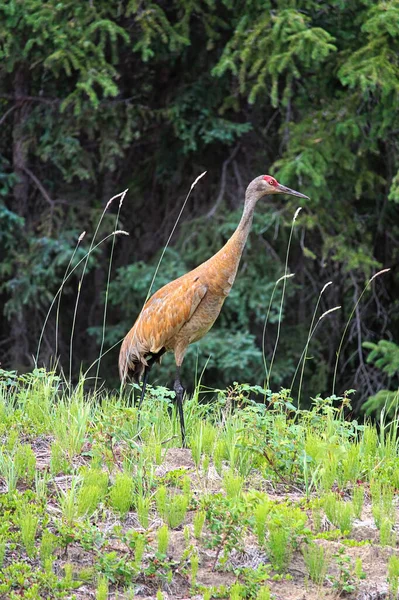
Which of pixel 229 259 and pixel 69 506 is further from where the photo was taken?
pixel 229 259

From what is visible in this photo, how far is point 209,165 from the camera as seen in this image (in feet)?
40.1

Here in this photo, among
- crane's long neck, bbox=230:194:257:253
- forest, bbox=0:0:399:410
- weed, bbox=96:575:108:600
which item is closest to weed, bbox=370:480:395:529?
weed, bbox=96:575:108:600

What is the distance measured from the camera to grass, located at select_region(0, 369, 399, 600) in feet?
13.6

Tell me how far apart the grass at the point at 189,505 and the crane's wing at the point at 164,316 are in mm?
758

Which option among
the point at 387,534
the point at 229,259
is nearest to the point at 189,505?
the point at 387,534

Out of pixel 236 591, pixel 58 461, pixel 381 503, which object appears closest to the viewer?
pixel 236 591

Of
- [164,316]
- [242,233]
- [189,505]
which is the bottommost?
[189,505]

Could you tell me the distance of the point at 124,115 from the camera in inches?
443

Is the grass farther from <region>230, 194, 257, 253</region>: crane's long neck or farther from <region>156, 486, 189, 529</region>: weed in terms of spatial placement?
<region>230, 194, 257, 253</region>: crane's long neck

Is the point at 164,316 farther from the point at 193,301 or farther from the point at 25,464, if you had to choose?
the point at 25,464

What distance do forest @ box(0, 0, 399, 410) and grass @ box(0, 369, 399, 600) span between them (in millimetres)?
3842

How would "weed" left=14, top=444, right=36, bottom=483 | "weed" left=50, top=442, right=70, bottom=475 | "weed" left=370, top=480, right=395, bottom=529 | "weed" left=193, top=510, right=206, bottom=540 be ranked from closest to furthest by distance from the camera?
1. "weed" left=193, top=510, right=206, bottom=540
2. "weed" left=370, top=480, right=395, bottom=529
3. "weed" left=14, top=444, right=36, bottom=483
4. "weed" left=50, top=442, right=70, bottom=475

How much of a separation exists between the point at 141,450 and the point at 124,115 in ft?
23.0

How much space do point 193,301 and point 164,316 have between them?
219mm
